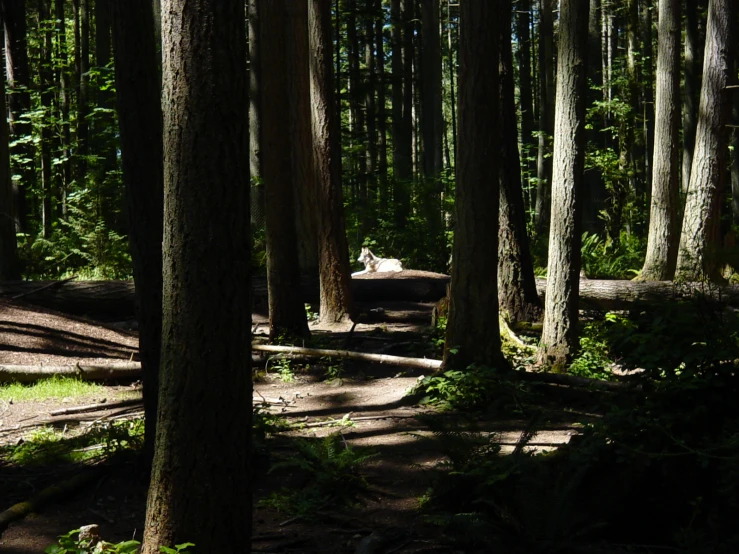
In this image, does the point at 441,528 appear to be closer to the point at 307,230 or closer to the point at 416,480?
the point at 416,480

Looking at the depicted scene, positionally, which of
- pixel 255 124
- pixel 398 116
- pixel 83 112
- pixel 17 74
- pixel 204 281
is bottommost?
pixel 204 281

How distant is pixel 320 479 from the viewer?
18.5ft

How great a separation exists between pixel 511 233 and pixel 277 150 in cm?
368

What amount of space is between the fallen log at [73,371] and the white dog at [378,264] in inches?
316

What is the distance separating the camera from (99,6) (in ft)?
71.0

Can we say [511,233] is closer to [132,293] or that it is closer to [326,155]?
[326,155]

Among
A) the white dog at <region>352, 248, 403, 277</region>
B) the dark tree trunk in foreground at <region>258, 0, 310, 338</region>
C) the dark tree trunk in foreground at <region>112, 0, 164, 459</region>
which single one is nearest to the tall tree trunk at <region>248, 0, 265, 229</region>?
the white dog at <region>352, 248, 403, 277</region>

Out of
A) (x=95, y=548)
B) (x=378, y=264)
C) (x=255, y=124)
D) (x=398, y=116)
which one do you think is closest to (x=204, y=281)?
(x=95, y=548)

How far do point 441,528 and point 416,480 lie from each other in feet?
3.45

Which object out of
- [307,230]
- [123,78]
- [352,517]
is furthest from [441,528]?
[307,230]

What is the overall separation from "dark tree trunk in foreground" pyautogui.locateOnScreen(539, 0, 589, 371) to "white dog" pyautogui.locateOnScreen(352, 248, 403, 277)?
7.70m

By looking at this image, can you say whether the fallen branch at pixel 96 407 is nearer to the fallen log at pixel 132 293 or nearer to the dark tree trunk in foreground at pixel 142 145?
the dark tree trunk in foreground at pixel 142 145

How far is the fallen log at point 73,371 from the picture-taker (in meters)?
9.17

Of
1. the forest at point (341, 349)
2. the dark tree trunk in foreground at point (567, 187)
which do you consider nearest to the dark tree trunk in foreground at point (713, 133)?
the forest at point (341, 349)
